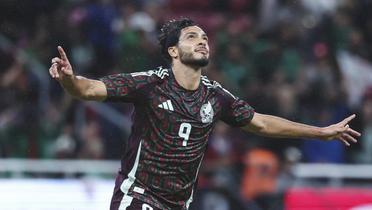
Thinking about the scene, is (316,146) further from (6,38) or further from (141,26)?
(6,38)

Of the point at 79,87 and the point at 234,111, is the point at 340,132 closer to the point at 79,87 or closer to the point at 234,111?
the point at 234,111

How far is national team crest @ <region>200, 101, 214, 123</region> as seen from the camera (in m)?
7.53

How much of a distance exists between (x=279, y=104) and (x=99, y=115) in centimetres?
235

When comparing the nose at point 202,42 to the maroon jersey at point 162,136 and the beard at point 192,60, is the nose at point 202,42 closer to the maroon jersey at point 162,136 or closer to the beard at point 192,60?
the beard at point 192,60

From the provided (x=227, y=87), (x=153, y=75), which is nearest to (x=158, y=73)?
(x=153, y=75)

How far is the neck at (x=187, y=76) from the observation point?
7.56 meters

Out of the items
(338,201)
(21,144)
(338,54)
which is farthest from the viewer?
(338,54)

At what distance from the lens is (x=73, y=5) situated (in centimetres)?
1455

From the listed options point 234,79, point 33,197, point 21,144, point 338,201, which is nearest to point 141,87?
point 33,197

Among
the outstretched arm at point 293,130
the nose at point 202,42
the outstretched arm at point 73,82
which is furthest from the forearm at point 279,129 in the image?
the outstretched arm at point 73,82

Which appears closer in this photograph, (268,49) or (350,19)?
(268,49)

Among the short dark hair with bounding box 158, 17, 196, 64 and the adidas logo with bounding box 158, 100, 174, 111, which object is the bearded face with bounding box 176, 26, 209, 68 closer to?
the short dark hair with bounding box 158, 17, 196, 64

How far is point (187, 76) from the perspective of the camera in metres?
7.57

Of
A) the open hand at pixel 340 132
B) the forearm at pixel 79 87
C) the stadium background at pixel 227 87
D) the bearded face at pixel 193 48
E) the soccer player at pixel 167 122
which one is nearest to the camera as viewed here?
the forearm at pixel 79 87
